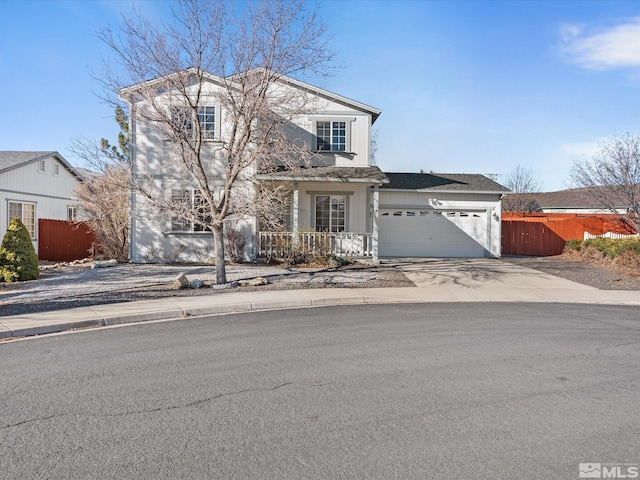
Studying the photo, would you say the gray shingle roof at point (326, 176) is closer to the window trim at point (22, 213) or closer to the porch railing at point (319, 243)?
the porch railing at point (319, 243)

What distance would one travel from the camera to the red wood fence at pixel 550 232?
81.9 ft

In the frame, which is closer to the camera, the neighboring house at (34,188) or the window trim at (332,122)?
the window trim at (332,122)

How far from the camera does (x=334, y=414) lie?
4.64 metres

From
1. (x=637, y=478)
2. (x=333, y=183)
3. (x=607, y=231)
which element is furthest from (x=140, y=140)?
(x=607, y=231)

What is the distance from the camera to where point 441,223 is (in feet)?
74.4

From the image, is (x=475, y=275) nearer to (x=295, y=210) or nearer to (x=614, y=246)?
(x=295, y=210)

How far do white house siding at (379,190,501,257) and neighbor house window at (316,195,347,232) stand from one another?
3.03 m

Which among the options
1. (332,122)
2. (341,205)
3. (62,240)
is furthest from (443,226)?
(62,240)

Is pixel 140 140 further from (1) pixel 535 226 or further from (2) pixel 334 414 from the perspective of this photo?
(1) pixel 535 226

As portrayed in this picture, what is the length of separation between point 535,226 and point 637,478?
2367cm

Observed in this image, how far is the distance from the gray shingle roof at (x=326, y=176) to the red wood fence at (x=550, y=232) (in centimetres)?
1123

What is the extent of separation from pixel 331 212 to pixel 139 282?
9.08 meters

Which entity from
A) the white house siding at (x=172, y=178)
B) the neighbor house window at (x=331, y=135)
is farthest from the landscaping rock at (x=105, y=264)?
the neighbor house window at (x=331, y=135)

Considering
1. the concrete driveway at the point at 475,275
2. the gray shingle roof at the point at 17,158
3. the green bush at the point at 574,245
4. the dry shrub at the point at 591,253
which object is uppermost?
the gray shingle roof at the point at 17,158
